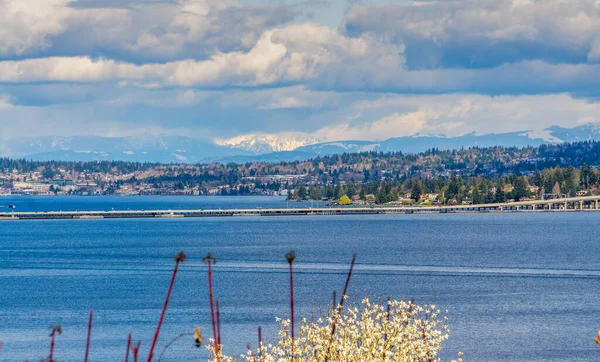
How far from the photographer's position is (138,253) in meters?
114

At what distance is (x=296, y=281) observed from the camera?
7831 centimetres

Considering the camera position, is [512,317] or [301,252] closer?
[512,317]

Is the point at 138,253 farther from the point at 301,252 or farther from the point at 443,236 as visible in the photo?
the point at 443,236

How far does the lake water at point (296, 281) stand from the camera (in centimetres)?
4966

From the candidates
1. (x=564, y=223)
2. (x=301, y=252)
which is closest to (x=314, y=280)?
(x=301, y=252)

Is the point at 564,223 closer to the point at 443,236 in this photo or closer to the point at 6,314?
the point at 443,236

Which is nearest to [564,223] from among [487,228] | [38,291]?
[487,228]

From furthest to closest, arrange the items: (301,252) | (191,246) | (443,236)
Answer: (443,236) < (191,246) < (301,252)

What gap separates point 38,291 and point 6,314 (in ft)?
41.6

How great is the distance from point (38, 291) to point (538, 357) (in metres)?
42.6

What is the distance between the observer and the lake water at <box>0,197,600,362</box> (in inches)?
1955

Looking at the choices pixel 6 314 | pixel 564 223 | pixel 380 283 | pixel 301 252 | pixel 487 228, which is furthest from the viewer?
pixel 564 223

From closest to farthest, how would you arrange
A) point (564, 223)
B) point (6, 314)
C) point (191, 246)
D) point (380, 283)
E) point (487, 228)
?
point (6, 314) < point (380, 283) < point (191, 246) < point (487, 228) < point (564, 223)

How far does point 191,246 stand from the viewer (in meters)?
125
